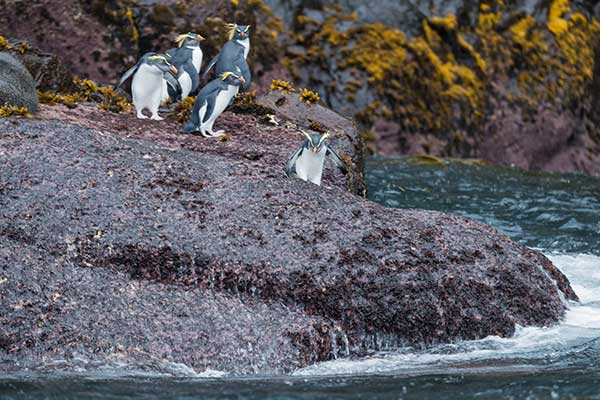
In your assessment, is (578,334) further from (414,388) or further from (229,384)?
(229,384)

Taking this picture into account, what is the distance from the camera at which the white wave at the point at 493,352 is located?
318 inches

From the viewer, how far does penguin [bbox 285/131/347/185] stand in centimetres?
1015

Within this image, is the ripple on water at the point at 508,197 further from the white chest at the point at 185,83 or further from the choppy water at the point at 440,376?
the white chest at the point at 185,83

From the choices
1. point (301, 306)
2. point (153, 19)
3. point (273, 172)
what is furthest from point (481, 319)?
point (153, 19)

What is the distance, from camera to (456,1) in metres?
22.4

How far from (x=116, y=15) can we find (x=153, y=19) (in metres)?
0.59

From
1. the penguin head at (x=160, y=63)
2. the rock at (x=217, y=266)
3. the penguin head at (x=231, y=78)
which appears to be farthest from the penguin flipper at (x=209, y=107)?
the rock at (x=217, y=266)

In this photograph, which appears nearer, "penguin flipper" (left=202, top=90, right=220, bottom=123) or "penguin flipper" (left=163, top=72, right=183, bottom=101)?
"penguin flipper" (left=202, top=90, right=220, bottom=123)

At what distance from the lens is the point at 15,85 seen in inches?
433

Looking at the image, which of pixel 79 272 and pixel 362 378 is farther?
pixel 79 272

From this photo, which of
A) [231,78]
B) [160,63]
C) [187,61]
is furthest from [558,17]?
[160,63]

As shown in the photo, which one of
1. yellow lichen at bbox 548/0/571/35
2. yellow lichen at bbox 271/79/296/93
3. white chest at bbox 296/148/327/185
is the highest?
yellow lichen at bbox 548/0/571/35

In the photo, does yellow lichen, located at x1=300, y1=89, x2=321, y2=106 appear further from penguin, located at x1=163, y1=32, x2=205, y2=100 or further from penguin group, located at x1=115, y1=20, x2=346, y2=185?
penguin, located at x1=163, y1=32, x2=205, y2=100

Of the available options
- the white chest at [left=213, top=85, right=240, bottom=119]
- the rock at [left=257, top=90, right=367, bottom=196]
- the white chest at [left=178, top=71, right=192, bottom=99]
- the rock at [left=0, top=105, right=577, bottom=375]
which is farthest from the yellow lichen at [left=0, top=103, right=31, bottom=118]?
the rock at [left=257, top=90, right=367, bottom=196]
